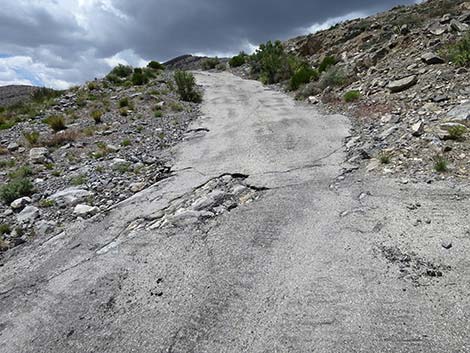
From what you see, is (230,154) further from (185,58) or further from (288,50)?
(185,58)

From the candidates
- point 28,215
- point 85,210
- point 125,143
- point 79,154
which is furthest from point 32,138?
point 85,210

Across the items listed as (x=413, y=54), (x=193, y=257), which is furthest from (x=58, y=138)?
(x=413, y=54)

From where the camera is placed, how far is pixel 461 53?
945cm

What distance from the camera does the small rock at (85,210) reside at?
5.72 meters

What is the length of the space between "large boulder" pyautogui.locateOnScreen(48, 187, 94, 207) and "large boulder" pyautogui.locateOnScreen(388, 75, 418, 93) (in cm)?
943

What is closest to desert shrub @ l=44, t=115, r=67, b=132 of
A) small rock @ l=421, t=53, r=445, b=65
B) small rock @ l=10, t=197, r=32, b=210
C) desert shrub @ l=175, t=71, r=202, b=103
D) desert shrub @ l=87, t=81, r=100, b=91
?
small rock @ l=10, t=197, r=32, b=210

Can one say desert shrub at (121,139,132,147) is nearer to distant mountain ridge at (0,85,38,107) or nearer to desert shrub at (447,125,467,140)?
desert shrub at (447,125,467,140)

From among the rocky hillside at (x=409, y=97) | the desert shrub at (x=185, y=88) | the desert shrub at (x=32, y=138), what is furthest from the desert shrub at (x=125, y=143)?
the desert shrub at (x=185, y=88)

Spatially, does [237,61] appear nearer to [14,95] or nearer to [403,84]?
[14,95]

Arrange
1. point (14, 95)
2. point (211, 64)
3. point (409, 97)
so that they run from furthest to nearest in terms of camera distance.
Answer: point (211, 64), point (14, 95), point (409, 97)

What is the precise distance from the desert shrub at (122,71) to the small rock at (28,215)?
1976cm

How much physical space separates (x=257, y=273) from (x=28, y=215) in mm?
4560

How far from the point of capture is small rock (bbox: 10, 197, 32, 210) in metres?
6.12

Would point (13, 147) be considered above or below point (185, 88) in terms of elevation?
below
